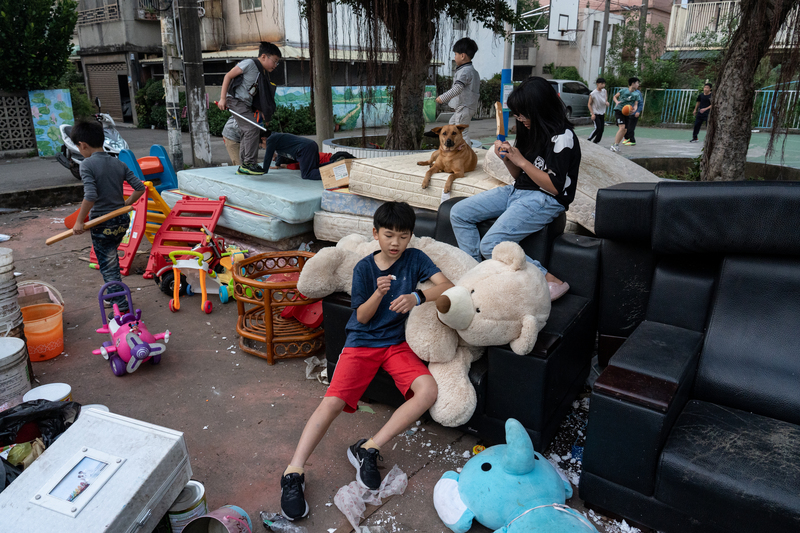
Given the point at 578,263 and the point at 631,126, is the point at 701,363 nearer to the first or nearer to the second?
the point at 578,263

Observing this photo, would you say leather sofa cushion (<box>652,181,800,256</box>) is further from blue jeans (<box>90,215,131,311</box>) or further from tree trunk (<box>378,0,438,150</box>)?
blue jeans (<box>90,215,131,311</box>)

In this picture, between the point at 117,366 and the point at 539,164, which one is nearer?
the point at 539,164

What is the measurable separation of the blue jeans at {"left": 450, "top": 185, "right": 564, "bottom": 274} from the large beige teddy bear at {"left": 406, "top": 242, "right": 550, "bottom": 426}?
495 millimetres

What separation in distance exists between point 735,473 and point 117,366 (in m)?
3.36

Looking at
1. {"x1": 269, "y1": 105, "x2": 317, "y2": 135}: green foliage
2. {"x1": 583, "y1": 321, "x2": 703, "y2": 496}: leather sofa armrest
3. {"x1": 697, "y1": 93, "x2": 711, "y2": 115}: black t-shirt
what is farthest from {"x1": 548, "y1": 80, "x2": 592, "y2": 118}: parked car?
{"x1": 583, "y1": 321, "x2": 703, "y2": 496}: leather sofa armrest

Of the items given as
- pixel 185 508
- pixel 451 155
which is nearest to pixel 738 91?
pixel 451 155

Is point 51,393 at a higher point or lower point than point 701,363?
lower

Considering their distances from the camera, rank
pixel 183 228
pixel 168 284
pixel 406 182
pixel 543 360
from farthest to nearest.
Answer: pixel 183 228, pixel 168 284, pixel 406 182, pixel 543 360

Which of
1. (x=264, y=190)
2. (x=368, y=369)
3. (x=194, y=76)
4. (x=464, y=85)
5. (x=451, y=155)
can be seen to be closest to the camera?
(x=368, y=369)

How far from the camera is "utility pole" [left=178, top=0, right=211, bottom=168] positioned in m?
7.91

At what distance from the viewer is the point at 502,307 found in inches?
93.7

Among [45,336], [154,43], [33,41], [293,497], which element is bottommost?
[293,497]

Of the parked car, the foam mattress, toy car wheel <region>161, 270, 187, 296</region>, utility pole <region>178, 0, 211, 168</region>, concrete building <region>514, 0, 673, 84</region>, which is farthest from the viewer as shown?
concrete building <region>514, 0, 673, 84</region>

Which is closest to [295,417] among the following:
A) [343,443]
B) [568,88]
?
[343,443]
